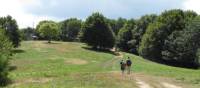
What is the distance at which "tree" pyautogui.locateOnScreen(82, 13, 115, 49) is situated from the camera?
12656cm

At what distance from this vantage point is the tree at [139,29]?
140837 mm

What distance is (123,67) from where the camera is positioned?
192 feet

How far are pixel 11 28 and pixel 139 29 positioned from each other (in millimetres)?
39633

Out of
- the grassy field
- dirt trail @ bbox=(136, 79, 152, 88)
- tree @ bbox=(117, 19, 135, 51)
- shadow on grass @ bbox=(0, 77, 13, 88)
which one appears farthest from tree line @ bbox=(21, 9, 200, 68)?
shadow on grass @ bbox=(0, 77, 13, 88)

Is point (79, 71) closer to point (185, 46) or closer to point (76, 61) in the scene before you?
point (76, 61)

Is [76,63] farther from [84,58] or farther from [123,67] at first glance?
[123,67]

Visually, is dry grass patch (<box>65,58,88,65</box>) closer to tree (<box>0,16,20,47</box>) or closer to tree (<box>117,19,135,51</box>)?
tree (<box>0,16,20,47</box>)

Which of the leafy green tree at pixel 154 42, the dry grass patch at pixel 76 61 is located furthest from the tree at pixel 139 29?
the dry grass patch at pixel 76 61

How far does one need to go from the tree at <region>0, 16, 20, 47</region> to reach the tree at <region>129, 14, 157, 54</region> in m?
37.2

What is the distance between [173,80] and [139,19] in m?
95.3

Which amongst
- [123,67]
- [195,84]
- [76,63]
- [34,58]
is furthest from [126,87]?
[34,58]

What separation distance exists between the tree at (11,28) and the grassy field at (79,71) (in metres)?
4.03

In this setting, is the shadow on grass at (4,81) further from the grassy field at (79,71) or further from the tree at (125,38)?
the tree at (125,38)

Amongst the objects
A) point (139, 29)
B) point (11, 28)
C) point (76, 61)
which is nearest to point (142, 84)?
point (76, 61)
